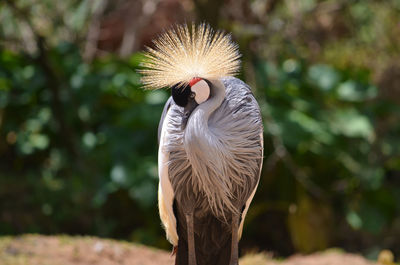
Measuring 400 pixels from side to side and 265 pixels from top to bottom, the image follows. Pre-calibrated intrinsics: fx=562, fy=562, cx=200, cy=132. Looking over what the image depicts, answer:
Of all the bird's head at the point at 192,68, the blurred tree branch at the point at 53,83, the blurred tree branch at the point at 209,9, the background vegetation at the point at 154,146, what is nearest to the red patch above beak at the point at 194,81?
the bird's head at the point at 192,68

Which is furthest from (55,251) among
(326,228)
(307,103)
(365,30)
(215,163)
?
(365,30)

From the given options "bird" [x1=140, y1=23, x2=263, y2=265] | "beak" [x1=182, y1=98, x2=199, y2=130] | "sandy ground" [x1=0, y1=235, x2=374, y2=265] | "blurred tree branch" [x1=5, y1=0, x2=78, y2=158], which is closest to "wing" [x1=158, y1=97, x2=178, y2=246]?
"bird" [x1=140, y1=23, x2=263, y2=265]

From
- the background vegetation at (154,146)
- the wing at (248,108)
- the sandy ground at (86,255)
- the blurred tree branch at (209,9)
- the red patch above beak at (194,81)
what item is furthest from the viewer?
the blurred tree branch at (209,9)

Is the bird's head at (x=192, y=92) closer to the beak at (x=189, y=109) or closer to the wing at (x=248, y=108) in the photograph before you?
the beak at (x=189, y=109)

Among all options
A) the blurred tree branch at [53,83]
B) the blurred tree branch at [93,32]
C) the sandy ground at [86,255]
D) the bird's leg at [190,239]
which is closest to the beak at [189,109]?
the bird's leg at [190,239]

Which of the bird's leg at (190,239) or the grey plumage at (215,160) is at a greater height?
the grey plumage at (215,160)

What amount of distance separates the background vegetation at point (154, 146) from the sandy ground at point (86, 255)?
1178 mm

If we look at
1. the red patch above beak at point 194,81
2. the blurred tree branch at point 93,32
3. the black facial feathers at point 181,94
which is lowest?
the black facial feathers at point 181,94

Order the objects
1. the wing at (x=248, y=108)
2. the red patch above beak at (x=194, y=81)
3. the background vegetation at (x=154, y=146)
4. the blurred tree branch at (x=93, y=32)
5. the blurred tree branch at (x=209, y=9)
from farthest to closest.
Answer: the blurred tree branch at (x=93, y=32) < the blurred tree branch at (x=209, y=9) < the background vegetation at (x=154, y=146) < the wing at (x=248, y=108) < the red patch above beak at (x=194, y=81)

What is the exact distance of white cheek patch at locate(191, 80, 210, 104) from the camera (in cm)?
254

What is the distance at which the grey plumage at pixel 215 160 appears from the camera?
248cm

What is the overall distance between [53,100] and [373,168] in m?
3.41

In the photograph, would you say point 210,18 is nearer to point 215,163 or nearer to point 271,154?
point 271,154

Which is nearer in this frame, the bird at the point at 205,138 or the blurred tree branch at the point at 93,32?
the bird at the point at 205,138
